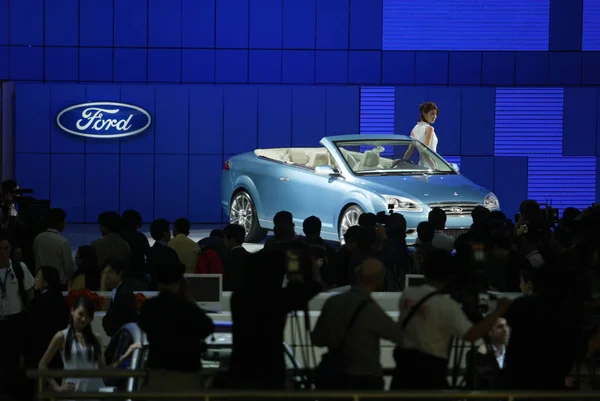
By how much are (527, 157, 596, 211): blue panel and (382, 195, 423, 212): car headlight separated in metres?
9.83

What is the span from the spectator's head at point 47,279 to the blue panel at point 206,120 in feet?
49.9

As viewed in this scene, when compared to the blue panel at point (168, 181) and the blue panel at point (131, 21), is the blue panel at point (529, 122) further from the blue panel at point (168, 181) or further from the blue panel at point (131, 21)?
the blue panel at point (131, 21)

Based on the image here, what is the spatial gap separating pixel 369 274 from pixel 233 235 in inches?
214

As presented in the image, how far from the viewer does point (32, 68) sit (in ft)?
86.6

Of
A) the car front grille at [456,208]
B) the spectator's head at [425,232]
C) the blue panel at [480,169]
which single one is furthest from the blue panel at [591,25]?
the spectator's head at [425,232]

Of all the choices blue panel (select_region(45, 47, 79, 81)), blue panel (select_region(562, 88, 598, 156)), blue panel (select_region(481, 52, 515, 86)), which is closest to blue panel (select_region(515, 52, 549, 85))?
blue panel (select_region(481, 52, 515, 86))

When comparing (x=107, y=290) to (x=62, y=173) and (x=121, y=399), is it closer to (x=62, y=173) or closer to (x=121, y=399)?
(x=121, y=399)

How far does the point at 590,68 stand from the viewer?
27.0 metres

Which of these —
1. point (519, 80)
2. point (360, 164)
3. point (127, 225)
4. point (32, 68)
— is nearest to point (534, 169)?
point (519, 80)

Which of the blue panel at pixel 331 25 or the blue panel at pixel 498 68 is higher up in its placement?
the blue panel at pixel 331 25

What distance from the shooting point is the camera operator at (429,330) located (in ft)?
24.4

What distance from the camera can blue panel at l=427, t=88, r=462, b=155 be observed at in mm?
26203

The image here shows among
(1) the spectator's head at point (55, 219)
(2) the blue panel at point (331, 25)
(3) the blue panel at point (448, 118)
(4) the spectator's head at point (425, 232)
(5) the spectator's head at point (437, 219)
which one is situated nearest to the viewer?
(4) the spectator's head at point (425, 232)

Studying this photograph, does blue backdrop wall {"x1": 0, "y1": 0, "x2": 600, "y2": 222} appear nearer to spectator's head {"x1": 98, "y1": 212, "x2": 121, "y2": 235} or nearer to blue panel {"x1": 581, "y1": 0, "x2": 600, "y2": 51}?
blue panel {"x1": 581, "y1": 0, "x2": 600, "y2": 51}
